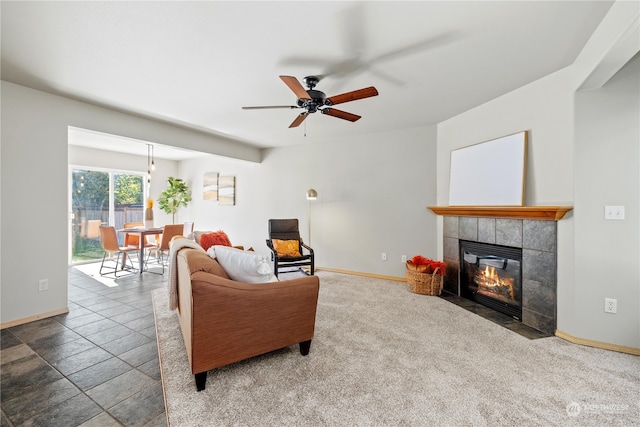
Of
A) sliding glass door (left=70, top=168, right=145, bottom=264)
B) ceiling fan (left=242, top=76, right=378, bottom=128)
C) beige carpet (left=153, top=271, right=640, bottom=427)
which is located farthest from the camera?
sliding glass door (left=70, top=168, right=145, bottom=264)

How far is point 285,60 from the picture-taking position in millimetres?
2268

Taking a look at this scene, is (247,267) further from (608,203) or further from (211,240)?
(608,203)

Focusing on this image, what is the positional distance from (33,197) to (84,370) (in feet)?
6.60

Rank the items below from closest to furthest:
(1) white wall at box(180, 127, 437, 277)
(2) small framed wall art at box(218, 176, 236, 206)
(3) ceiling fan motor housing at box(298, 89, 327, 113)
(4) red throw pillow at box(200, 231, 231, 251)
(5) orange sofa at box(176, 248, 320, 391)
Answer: (5) orange sofa at box(176, 248, 320, 391), (3) ceiling fan motor housing at box(298, 89, 327, 113), (4) red throw pillow at box(200, 231, 231, 251), (1) white wall at box(180, 127, 437, 277), (2) small framed wall art at box(218, 176, 236, 206)

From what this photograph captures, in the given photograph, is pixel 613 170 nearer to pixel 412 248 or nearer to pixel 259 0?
pixel 412 248

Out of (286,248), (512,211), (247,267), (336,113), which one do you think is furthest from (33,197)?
(512,211)

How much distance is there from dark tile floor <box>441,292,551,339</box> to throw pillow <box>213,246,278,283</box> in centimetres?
243

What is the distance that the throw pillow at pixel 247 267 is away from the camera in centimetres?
189

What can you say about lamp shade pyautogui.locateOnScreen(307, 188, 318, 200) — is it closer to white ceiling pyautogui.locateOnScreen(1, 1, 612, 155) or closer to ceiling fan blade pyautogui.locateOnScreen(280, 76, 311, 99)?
white ceiling pyautogui.locateOnScreen(1, 1, 612, 155)

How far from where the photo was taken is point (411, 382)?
1.82 metres

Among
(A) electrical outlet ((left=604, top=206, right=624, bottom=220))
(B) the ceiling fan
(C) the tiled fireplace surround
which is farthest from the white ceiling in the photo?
(C) the tiled fireplace surround

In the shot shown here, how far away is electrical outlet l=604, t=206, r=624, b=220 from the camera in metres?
2.20

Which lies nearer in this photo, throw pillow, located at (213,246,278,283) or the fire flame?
throw pillow, located at (213,246,278,283)

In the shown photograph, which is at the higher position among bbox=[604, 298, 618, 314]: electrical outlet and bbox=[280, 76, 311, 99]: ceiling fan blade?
bbox=[280, 76, 311, 99]: ceiling fan blade
